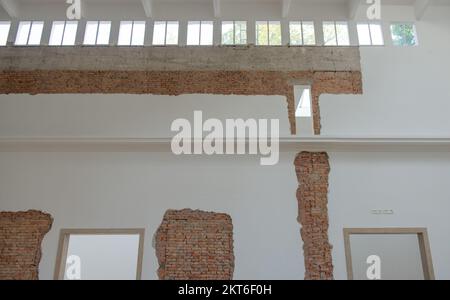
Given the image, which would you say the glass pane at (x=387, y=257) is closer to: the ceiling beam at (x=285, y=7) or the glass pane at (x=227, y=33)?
the glass pane at (x=227, y=33)

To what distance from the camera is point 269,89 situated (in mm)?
9523

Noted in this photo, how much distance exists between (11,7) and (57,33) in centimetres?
135

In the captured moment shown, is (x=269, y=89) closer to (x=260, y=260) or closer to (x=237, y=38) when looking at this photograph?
(x=237, y=38)

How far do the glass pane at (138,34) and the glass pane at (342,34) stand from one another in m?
5.16

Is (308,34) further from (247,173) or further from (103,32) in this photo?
(103,32)

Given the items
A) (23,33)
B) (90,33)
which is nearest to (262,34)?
(90,33)

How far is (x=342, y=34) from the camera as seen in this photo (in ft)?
33.5

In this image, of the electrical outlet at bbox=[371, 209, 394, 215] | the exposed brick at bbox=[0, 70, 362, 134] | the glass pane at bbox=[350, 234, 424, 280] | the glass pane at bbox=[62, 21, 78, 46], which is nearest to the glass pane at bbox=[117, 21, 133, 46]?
the exposed brick at bbox=[0, 70, 362, 134]

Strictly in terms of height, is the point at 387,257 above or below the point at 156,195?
below

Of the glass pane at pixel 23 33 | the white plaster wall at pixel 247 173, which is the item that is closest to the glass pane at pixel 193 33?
the white plaster wall at pixel 247 173

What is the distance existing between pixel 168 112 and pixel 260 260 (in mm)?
4030

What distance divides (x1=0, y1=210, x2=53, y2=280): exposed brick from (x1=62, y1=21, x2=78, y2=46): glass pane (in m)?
4.55

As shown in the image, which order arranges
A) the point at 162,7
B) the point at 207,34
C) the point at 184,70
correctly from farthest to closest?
the point at 162,7 < the point at 207,34 < the point at 184,70

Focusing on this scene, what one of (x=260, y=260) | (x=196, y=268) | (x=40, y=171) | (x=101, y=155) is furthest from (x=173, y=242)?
(x=40, y=171)
